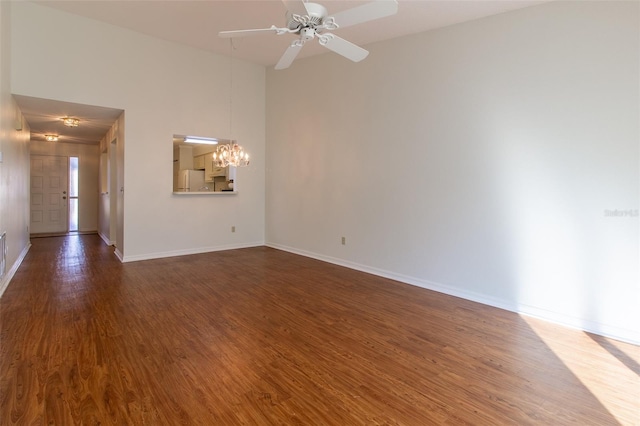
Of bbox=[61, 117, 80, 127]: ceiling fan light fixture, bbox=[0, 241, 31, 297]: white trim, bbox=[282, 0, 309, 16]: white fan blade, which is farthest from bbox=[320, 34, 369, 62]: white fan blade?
bbox=[61, 117, 80, 127]: ceiling fan light fixture

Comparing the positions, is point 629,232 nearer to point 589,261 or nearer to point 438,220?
point 589,261

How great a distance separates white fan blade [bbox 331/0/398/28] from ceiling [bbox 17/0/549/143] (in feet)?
4.76

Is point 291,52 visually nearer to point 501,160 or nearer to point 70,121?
point 501,160

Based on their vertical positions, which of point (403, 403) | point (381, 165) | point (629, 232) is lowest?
point (403, 403)

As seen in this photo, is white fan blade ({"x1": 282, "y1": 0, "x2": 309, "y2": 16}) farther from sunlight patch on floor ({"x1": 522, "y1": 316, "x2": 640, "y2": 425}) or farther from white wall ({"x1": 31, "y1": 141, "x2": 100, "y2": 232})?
white wall ({"x1": 31, "y1": 141, "x2": 100, "y2": 232})

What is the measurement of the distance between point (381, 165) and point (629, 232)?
8.65 feet

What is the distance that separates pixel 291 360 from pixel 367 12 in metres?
2.50

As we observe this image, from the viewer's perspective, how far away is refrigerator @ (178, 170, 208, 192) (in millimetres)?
8195

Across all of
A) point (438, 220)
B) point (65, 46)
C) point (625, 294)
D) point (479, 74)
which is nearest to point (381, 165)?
point (438, 220)

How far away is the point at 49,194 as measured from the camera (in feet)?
27.4

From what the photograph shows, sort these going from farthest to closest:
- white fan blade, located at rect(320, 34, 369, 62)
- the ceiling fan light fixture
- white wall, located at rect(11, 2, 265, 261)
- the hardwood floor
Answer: the ceiling fan light fixture
white wall, located at rect(11, 2, 265, 261)
white fan blade, located at rect(320, 34, 369, 62)
the hardwood floor

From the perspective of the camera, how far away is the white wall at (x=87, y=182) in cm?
871

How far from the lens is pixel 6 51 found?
3891 mm

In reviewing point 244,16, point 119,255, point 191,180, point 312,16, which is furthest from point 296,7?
point 191,180
